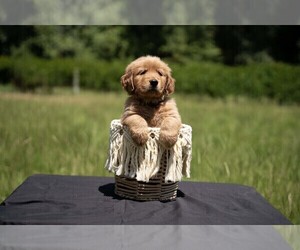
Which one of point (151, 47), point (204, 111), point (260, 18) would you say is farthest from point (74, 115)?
point (151, 47)

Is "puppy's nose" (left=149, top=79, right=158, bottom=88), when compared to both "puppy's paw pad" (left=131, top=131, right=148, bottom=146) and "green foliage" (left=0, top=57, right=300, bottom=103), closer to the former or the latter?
"puppy's paw pad" (left=131, top=131, right=148, bottom=146)

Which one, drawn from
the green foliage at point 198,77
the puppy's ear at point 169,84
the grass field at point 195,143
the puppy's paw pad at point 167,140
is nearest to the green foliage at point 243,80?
the green foliage at point 198,77

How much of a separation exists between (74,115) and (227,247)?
3.29m

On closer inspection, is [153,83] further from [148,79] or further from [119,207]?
[119,207]

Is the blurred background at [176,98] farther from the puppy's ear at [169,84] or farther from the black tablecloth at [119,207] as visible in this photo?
the puppy's ear at [169,84]

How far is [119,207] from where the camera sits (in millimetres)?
1704

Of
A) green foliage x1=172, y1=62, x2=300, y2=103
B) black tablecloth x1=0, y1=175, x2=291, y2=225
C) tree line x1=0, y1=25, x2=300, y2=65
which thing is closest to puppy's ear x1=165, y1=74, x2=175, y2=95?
black tablecloth x1=0, y1=175, x2=291, y2=225

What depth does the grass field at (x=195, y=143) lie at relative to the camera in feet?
8.85

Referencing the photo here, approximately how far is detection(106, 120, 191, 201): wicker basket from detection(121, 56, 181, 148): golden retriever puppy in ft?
0.16

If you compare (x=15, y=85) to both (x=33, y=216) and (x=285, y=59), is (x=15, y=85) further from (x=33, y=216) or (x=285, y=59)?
(x=33, y=216)

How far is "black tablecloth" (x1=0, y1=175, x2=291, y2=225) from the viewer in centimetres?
157

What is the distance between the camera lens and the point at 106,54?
331 inches

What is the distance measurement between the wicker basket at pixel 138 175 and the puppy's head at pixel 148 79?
0.15m

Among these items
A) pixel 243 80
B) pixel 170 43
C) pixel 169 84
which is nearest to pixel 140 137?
pixel 169 84
